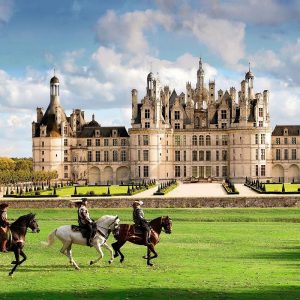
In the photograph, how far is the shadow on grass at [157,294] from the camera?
1295cm

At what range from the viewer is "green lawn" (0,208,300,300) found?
13.3 metres

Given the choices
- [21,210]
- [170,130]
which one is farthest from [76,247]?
[170,130]

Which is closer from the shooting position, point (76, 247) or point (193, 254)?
point (193, 254)

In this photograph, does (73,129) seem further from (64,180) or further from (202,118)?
(202,118)

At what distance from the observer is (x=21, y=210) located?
1610 inches

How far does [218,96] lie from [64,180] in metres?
20.4

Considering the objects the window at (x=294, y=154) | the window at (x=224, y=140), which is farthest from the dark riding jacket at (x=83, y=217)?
the window at (x=294, y=154)

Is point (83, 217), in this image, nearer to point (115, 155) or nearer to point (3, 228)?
point (3, 228)

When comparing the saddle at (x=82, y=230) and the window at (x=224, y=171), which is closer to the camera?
the saddle at (x=82, y=230)

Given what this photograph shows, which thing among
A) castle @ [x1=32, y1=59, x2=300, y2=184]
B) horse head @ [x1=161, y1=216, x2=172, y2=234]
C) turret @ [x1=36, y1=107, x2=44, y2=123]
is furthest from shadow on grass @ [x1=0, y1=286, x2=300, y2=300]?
turret @ [x1=36, y1=107, x2=44, y2=123]

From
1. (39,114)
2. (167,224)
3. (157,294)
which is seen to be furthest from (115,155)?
(157,294)

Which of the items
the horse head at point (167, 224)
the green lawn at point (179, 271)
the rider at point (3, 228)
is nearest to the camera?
the green lawn at point (179, 271)

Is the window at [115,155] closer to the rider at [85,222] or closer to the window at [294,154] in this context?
the window at [294,154]

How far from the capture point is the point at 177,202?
42469 mm
